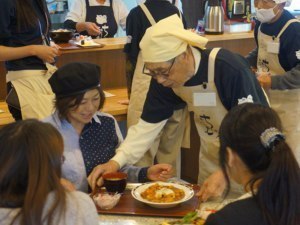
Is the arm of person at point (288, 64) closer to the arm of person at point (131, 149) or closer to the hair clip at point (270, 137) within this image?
the arm of person at point (131, 149)

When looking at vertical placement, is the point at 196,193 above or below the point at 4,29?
below

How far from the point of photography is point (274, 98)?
2957mm

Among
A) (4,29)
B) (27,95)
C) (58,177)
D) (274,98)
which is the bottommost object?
(274,98)

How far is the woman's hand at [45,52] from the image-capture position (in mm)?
2293

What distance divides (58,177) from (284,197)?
534mm

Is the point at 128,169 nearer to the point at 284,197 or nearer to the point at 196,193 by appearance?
the point at 196,193

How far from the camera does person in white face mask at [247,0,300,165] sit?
9.02 ft

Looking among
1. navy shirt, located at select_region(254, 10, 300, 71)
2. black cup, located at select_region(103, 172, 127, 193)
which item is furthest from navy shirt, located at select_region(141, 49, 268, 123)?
navy shirt, located at select_region(254, 10, 300, 71)

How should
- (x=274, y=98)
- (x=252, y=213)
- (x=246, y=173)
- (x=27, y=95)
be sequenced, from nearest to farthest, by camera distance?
(x=252, y=213) → (x=246, y=173) → (x=27, y=95) → (x=274, y=98)

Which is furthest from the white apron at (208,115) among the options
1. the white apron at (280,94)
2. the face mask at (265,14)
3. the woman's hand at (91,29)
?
the woman's hand at (91,29)

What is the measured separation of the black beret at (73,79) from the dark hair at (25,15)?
1.74ft

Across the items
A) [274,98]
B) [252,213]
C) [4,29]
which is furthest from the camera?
[274,98]

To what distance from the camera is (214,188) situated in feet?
5.52

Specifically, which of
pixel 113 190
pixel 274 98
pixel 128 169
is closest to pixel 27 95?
pixel 128 169
